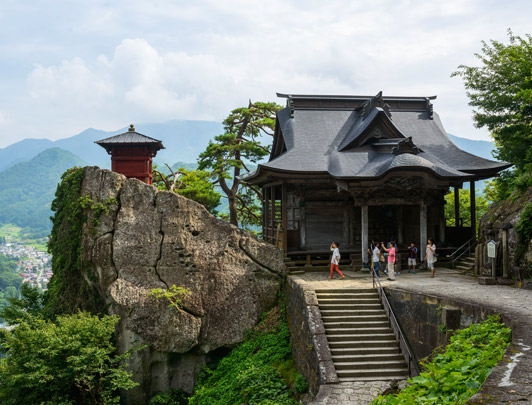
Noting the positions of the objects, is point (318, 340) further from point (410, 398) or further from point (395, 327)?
point (410, 398)

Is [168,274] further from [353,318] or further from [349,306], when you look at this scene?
[353,318]

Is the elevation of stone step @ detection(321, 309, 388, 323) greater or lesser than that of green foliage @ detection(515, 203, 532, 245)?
lesser

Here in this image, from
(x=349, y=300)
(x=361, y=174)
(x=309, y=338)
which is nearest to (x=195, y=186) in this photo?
(x=361, y=174)

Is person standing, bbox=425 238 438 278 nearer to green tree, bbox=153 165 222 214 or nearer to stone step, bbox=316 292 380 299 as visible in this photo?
stone step, bbox=316 292 380 299

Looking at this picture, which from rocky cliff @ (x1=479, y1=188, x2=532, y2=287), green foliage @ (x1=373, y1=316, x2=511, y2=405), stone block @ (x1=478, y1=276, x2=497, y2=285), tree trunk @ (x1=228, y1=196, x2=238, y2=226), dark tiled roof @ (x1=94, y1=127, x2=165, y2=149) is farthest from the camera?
tree trunk @ (x1=228, y1=196, x2=238, y2=226)

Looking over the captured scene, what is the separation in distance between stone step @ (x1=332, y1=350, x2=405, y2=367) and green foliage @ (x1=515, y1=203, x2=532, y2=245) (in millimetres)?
6164

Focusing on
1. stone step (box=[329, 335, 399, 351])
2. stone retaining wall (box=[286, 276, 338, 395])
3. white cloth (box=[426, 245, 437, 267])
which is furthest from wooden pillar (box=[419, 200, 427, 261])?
stone step (box=[329, 335, 399, 351])

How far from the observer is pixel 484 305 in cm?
1022

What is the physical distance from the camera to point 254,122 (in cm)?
3056

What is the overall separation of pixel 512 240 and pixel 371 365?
715cm

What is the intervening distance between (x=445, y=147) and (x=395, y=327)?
1261cm

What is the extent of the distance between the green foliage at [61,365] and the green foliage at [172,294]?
A: 176 centimetres

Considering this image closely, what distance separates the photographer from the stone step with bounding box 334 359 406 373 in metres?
12.1

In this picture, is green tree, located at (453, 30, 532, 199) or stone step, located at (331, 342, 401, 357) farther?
green tree, located at (453, 30, 532, 199)
